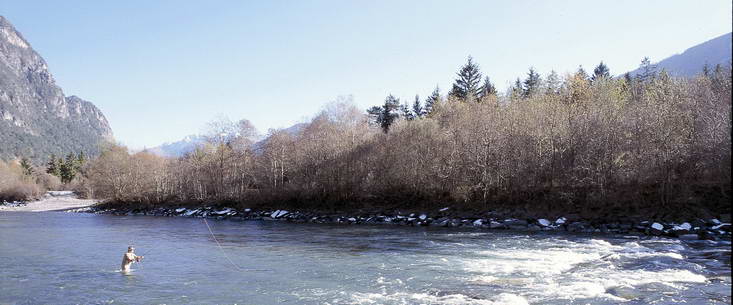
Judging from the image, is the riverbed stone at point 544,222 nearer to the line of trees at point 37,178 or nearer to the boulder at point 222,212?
the boulder at point 222,212

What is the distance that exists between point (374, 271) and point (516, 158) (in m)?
28.0

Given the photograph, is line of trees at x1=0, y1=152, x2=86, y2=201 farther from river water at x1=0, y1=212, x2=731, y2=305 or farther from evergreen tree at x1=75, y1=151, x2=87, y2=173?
river water at x1=0, y1=212, x2=731, y2=305

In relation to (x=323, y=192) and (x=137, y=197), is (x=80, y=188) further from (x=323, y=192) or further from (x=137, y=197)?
(x=323, y=192)

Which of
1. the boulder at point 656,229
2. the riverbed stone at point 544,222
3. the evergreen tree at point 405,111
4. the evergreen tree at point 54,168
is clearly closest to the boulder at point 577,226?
the riverbed stone at point 544,222

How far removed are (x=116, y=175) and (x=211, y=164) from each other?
14666 mm

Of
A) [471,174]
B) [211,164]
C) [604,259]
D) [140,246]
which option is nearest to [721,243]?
[604,259]

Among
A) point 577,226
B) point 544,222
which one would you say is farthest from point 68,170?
point 577,226

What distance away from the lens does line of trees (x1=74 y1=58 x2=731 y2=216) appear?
3666 centimetres

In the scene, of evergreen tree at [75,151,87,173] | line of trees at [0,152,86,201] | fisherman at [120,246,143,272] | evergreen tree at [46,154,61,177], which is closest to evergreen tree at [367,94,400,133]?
fisherman at [120,246,143,272]

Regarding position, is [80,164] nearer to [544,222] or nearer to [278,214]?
[278,214]

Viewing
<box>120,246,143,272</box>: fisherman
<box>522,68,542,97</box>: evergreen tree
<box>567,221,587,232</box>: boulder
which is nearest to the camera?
<box>120,246,143,272</box>: fisherman

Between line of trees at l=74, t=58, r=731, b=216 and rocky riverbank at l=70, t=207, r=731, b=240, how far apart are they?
9.78ft

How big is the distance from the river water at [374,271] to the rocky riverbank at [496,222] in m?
4.18

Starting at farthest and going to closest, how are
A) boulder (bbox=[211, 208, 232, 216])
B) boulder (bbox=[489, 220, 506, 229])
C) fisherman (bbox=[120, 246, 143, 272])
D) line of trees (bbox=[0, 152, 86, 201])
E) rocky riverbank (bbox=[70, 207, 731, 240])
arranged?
line of trees (bbox=[0, 152, 86, 201]) → boulder (bbox=[211, 208, 232, 216]) → boulder (bbox=[489, 220, 506, 229]) → rocky riverbank (bbox=[70, 207, 731, 240]) → fisherman (bbox=[120, 246, 143, 272])
